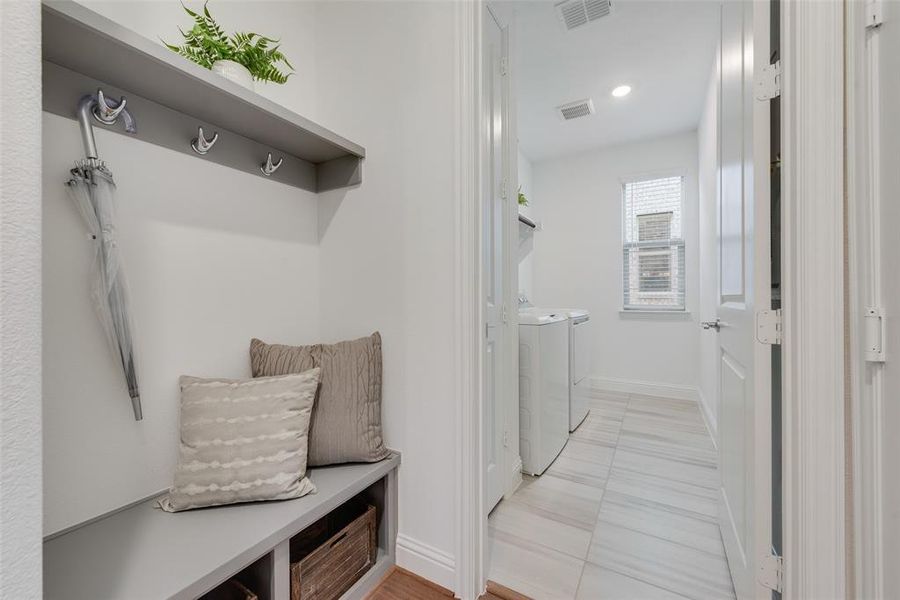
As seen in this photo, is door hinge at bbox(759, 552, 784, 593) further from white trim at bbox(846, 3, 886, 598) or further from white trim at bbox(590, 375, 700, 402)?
white trim at bbox(590, 375, 700, 402)

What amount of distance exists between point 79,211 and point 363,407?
39.4 inches

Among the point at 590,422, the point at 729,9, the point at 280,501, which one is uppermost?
the point at 729,9

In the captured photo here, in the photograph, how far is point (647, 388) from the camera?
3781 mm

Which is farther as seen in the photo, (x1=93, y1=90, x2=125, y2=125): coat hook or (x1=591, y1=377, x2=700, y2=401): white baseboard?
(x1=591, y1=377, x2=700, y2=401): white baseboard

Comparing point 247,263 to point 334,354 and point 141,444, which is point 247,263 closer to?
point 334,354

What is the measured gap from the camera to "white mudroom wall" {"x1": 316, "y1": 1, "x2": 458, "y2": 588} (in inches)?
51.4

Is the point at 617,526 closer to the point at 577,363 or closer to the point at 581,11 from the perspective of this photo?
the point at 577,363

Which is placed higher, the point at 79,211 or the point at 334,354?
the point at 79,211

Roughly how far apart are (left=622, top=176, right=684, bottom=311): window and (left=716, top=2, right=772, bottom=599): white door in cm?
246

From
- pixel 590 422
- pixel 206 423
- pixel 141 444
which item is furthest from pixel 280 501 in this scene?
pixel 590 422

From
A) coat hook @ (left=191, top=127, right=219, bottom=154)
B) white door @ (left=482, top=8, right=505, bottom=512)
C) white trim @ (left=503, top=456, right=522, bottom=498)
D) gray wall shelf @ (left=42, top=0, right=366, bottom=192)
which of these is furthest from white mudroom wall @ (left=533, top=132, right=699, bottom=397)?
coat hook @ (left=191, top=127, right=219, bottom=154)

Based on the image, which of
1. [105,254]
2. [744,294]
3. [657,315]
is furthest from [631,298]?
[105,254]

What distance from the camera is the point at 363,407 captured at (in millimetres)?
1312

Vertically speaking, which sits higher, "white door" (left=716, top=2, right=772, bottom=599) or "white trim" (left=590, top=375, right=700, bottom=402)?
"white door" (left=716, top=2, right=772, bottom=599)
